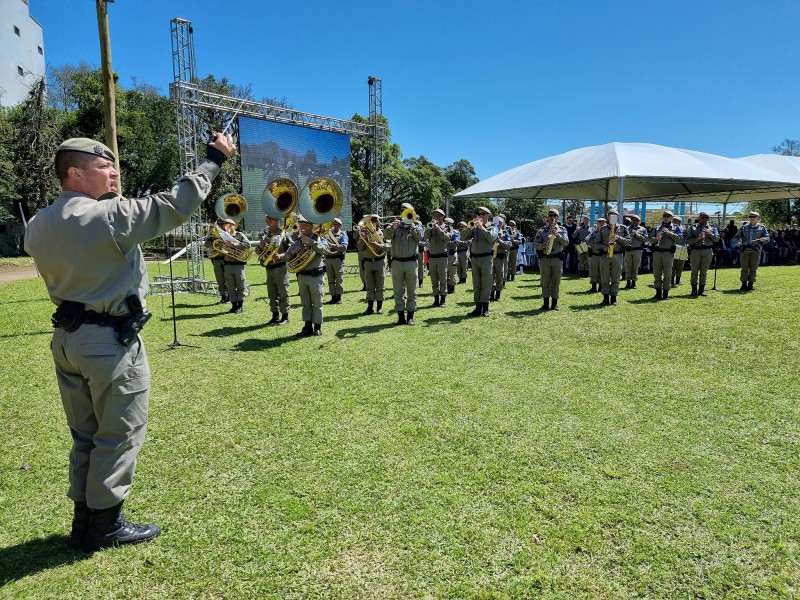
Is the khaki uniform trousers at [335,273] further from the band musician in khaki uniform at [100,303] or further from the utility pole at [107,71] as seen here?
the band musician in khaki uniform at [100,303]

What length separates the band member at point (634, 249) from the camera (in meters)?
13.3

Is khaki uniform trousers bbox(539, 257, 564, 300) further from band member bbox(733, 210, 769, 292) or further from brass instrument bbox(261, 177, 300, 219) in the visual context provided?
→ band member bbox(733, 210, 769, 292)

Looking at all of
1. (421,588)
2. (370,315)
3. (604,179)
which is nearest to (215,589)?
(421,588)

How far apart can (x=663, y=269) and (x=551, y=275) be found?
3.32 meters

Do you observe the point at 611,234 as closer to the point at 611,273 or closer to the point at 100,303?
the point at 611,273

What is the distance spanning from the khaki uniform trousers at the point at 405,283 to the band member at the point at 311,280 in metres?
1.59

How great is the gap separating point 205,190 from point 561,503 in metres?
3.02

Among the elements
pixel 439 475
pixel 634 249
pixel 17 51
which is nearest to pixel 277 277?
pixel 439 475

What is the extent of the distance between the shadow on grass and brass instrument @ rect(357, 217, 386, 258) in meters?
7.99

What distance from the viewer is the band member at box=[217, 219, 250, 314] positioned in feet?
36.8

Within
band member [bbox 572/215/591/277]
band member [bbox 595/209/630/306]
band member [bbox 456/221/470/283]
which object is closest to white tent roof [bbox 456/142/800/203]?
band member [bbox 572/215/591/277]

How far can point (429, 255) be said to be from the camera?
11.2m

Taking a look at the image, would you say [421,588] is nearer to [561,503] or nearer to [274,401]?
[561,503]

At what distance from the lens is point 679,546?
9.43ft
